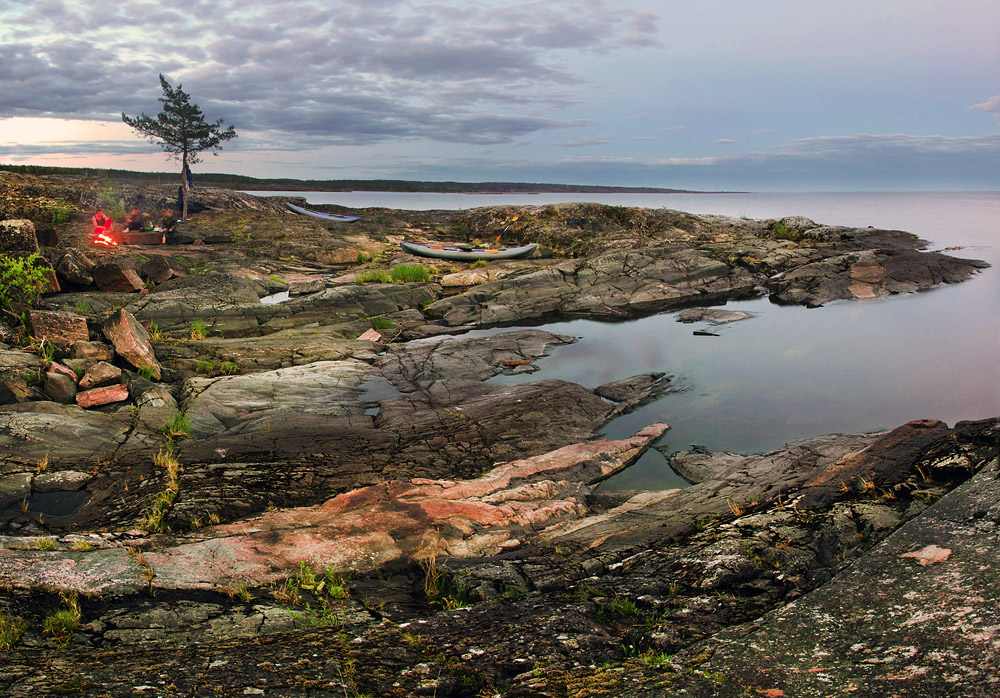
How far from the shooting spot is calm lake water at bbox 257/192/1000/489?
13633mm

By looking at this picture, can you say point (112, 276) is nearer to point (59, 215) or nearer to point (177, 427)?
point (177, 427)

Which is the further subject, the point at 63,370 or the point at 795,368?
the point at 795,368

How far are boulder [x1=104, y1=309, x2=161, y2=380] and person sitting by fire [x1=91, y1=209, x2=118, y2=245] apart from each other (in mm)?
18560

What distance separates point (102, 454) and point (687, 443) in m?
11.0

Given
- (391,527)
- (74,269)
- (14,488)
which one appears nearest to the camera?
(391,527)

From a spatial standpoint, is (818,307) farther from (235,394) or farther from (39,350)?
(39,350)

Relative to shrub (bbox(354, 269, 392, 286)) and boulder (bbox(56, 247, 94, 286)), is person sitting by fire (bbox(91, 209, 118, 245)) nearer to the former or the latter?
boulder (bbox(56, 247, 94, 286))

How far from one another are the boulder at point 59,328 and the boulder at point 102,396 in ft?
8.97

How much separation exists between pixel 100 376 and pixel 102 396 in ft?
2.37

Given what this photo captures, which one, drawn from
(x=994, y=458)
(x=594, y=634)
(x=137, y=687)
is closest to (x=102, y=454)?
(x=137, y=687)

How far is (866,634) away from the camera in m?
4.90

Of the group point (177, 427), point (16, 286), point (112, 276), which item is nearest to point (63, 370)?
point (177, 427)

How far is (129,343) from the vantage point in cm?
1447

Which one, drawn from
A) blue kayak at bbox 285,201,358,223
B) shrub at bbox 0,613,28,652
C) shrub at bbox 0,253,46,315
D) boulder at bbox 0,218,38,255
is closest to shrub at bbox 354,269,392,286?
boulder at bbox 0,218,38,255
